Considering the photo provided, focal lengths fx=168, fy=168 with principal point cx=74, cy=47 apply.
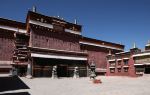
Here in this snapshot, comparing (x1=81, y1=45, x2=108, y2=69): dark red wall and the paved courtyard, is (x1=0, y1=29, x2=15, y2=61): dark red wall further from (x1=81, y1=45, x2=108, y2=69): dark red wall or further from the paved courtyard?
(x1=81, y1=45, x2=108, y2=69): dark red wall

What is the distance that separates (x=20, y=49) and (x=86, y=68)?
13489mm

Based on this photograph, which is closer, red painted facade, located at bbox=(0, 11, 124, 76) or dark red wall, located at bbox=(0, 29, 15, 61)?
red painted facade, located at bbox=(0, 11, 124, 76)

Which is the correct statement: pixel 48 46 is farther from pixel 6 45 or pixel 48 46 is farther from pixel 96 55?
pixel 96 55

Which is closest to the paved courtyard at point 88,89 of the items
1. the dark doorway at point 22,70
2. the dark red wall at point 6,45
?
the dark doorway at point 22,70

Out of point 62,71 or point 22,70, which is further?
point 62,71

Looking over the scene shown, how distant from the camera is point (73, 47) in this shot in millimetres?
38219

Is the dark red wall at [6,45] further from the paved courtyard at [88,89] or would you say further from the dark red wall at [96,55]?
the dark red wall at [96,55]

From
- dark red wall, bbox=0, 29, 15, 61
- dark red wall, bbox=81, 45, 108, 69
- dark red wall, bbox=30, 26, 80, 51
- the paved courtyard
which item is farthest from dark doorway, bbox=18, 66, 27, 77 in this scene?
dark red wall, bbox=81, 45, 108, 69

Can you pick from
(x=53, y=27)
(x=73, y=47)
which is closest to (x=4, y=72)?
(x=53, y=27)

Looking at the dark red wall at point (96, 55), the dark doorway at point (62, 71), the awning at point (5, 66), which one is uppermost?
the dark red wall at point (96, 55)

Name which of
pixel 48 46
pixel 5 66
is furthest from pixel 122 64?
pixel 5 66

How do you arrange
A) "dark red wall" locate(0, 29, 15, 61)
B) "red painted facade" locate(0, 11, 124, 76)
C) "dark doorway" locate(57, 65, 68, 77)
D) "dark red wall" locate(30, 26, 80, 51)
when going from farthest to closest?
"dark red wall" locate(30, 26, 80, 51) → "dark doorway" locate(57, 65, 68, 77) → "dark red wall" locate(0, 29, 15, 61) → "red painted facade" locate(0, 11, 124, 76)

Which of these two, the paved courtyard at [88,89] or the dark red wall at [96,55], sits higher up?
the dark red wall at [96,55]

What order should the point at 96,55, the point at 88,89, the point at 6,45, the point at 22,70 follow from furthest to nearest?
the point at 96,55
the point at 6,45
the point at 22,70
the point at 88,89
